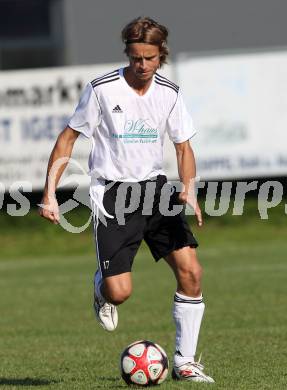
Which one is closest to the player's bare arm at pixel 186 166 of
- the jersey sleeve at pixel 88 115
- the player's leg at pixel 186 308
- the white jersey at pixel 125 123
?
the white jersey at pixel 125 123

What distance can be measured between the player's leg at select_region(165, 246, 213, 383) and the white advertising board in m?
13.4

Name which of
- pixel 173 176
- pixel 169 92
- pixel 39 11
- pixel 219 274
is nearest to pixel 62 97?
pixel 173 176

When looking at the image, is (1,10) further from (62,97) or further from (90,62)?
(62,97)

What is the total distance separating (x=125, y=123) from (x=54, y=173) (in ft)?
2.06

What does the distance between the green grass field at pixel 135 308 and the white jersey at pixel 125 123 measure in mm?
1586

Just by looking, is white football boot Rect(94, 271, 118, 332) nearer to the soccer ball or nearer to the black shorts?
the black shorts

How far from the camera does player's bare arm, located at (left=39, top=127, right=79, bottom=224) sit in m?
8.30

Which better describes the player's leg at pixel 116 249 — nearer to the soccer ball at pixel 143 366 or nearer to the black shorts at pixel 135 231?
the black shorts at pixel 135 231

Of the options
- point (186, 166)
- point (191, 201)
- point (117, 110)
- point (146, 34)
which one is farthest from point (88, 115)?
point (191, 201)

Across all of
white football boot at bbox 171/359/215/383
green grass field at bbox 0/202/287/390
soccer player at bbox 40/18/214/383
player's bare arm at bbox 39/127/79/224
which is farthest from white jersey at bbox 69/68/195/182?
green grass field at bbox 0/202/287/390

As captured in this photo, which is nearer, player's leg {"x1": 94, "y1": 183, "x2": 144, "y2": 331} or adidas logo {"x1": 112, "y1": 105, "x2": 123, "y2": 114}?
adidas logo {"x1": 112, "y1": 105, "x2": 123, "y2": 114}

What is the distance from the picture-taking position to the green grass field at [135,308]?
9.17 metres

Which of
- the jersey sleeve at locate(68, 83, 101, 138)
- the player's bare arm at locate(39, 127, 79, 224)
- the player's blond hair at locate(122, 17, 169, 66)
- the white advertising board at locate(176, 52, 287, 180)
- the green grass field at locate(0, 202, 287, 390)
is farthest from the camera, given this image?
the white advertising board at locate(176, 52, 287, 180)

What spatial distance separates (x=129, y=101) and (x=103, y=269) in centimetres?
125
